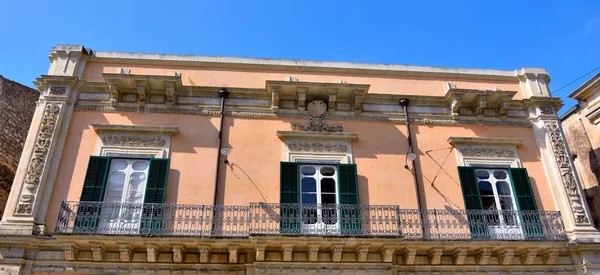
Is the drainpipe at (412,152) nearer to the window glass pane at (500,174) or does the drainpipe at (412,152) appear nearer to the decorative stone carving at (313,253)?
the window glass pane at (500,174)

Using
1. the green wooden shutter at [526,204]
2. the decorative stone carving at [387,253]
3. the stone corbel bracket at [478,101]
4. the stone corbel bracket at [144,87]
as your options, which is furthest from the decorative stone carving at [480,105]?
the stone corbel bracket at [144,87]

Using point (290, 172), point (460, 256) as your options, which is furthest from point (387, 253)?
point (290, 172)

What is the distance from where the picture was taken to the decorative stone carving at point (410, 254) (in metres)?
8.91

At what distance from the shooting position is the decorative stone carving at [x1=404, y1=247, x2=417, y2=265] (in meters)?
8.91

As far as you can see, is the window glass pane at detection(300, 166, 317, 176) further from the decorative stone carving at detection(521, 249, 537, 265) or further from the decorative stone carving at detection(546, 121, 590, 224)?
the decorative stone carving at detection(546, 121, 590, 224)

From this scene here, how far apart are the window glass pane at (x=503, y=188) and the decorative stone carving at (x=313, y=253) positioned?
4411 millimetres

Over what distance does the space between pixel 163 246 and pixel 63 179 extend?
9.08 ft

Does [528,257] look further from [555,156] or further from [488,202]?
[555,156]

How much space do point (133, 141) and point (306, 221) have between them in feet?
13.6

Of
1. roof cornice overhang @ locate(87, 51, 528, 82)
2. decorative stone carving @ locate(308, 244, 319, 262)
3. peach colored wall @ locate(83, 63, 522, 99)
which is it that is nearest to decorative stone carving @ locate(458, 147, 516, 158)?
peach colored wall @ locate(83, 63, 522, 99)

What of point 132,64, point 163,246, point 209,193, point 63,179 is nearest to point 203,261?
point 163,246

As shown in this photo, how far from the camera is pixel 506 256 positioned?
907cm

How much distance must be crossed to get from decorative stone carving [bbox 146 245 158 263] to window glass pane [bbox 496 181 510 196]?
727 centimetres

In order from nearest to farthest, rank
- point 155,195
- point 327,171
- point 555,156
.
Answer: point 155,195
point 327,171
point 555,156
